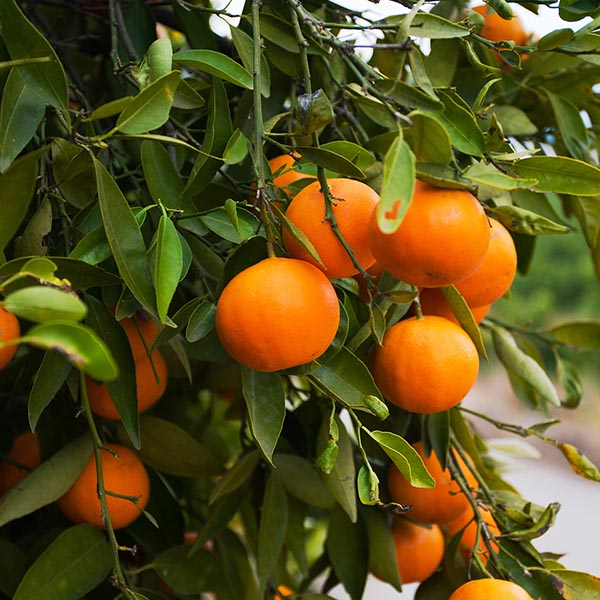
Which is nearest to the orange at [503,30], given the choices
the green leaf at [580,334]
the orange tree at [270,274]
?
the orange tree at [270,274]

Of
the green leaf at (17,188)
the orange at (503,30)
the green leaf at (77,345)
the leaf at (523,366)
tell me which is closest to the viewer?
the green leaf at (77,345)

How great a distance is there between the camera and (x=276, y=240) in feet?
1.43

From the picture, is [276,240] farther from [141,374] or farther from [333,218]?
[141,374]

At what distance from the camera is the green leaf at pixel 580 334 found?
31.0 inches

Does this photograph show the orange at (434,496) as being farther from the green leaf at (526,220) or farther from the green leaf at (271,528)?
the green leaf at (526,220)

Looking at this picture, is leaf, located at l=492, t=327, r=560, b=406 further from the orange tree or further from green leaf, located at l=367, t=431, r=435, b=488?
green leaf, located at l=367, t=431, r=435, b=488

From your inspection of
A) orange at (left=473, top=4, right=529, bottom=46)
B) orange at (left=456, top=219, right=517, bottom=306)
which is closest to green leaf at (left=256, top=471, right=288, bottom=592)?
orange at (left=456, top=219, right=517, bottom=306)

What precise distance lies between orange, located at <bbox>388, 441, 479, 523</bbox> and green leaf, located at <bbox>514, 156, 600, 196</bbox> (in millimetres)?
258

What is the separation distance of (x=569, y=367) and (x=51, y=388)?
54 centimetres

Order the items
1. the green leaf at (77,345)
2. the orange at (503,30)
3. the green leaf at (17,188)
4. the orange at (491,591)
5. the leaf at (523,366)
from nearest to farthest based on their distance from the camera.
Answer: the green leaf at (77,345) < the green leaf at (17,188) < the orange at (491,591) < the leaf at (523,366) < the orange at (503,30)

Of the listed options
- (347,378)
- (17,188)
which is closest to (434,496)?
(347,378)

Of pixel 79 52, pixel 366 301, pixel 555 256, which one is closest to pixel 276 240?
pixel 366 301

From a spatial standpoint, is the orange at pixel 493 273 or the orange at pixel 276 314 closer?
the orange at pixel 276 314

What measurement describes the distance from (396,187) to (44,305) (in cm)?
16
